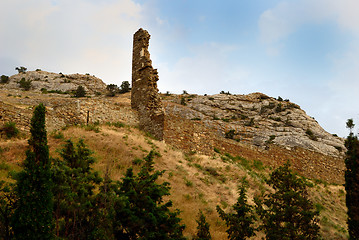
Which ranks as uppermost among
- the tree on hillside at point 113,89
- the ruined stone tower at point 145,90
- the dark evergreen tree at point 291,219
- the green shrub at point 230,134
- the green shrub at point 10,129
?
the tree on hillside at point 113,89

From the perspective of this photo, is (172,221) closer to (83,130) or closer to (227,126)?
(83,130)

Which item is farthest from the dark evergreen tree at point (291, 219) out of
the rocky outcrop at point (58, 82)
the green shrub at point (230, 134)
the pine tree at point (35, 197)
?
the rocky outcrop at point (58, 82)

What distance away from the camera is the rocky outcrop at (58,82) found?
4931 centimetres

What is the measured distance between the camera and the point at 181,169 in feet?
39.4

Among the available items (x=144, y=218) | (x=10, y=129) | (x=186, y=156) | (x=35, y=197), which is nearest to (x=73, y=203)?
(x=35, y=197)

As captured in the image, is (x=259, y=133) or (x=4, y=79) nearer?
(x=259, y=133)

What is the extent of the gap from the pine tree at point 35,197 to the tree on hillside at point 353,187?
28.0 ft

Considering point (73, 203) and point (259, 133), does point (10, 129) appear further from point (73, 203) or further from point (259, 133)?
point (259, 133)

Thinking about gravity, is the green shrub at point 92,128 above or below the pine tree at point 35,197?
above

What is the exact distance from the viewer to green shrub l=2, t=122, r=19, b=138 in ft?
35.3

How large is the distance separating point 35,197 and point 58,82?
54.9 m

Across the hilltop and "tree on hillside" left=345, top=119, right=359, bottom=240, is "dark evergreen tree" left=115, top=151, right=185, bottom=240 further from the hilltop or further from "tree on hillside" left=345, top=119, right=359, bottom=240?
"tree on hillside" left=345, top=119, right=359, bottom=240

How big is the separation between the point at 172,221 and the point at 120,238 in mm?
1191

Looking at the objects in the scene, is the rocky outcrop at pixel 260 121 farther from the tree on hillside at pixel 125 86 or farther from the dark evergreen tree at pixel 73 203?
the dark evergreen tree at pixel 73 203
